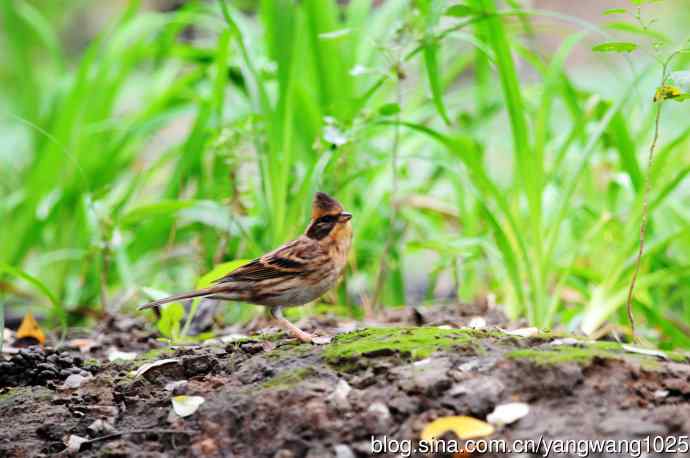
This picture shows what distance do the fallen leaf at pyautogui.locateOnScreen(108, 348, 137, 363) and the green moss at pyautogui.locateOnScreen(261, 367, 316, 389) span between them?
1.00 metres

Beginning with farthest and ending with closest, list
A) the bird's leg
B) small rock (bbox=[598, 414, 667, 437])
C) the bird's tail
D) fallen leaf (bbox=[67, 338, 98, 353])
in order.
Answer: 1. fallen leaf (bbox=[67, 338, 98, 353])
2. the bird's tail
3. the bird's leg
4. small rock (bbox=[598, 414, 667, 437])

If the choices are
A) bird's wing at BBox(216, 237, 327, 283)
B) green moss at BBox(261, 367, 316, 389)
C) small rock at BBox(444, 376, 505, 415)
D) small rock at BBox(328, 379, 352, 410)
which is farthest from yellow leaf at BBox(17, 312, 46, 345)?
small rock at BBox(444, 376, 505, 415)

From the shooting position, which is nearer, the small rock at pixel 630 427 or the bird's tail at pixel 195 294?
the small rock at pixel 630 427

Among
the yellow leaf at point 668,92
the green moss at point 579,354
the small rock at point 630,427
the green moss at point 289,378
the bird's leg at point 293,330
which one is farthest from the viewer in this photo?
the bird's leg at point 293,330

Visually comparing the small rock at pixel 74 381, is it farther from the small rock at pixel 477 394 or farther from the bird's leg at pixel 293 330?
the small rock at pixel 477 394

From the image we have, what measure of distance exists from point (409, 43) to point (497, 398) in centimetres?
229

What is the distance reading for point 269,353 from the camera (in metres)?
3.20

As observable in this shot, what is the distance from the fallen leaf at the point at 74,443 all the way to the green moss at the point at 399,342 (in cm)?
79

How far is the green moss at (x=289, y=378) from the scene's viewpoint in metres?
2.79

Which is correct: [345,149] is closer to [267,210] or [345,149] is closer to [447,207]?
[267,210]

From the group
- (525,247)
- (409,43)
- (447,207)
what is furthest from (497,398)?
(447,207)

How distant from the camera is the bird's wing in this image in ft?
11.7

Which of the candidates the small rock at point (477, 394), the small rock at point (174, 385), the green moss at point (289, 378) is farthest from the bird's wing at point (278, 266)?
the small rock at point (477, 394)

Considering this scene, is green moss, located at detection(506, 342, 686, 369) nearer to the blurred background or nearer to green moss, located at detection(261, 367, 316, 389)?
green moss, located at detection(261, 367, 316, 389)
